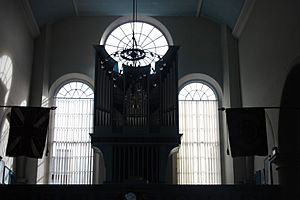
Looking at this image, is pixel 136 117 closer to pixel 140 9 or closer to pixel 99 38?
pixel 99 38

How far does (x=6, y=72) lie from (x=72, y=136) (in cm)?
420

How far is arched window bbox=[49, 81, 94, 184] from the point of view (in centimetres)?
1795

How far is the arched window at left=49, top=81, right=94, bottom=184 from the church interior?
0.12ft

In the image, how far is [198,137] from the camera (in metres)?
18.6

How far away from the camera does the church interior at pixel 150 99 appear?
13094mm

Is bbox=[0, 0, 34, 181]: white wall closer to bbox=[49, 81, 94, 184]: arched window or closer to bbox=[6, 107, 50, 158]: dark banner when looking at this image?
bbox=[49, 81, 94, 184]: arched window

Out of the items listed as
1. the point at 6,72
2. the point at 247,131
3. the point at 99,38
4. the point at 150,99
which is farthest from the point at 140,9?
the point at 247,131

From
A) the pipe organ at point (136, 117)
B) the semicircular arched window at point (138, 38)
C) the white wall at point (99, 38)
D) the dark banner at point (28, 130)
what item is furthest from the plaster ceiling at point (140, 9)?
the dark banner at point (28, 130)

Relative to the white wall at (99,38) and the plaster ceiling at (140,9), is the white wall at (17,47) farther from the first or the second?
the white wall at (99,38)

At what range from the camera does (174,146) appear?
625 inches

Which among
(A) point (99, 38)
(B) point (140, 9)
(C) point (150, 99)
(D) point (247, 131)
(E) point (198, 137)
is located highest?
(B) point (140, 9)

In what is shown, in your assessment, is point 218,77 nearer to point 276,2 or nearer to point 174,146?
point 174,146

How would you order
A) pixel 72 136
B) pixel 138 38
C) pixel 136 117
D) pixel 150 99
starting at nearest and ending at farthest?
pixel 136 117 → pixel 150 99 → pixel 72 136 → pixel 138 38

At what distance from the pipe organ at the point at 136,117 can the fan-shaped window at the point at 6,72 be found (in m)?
2.84
